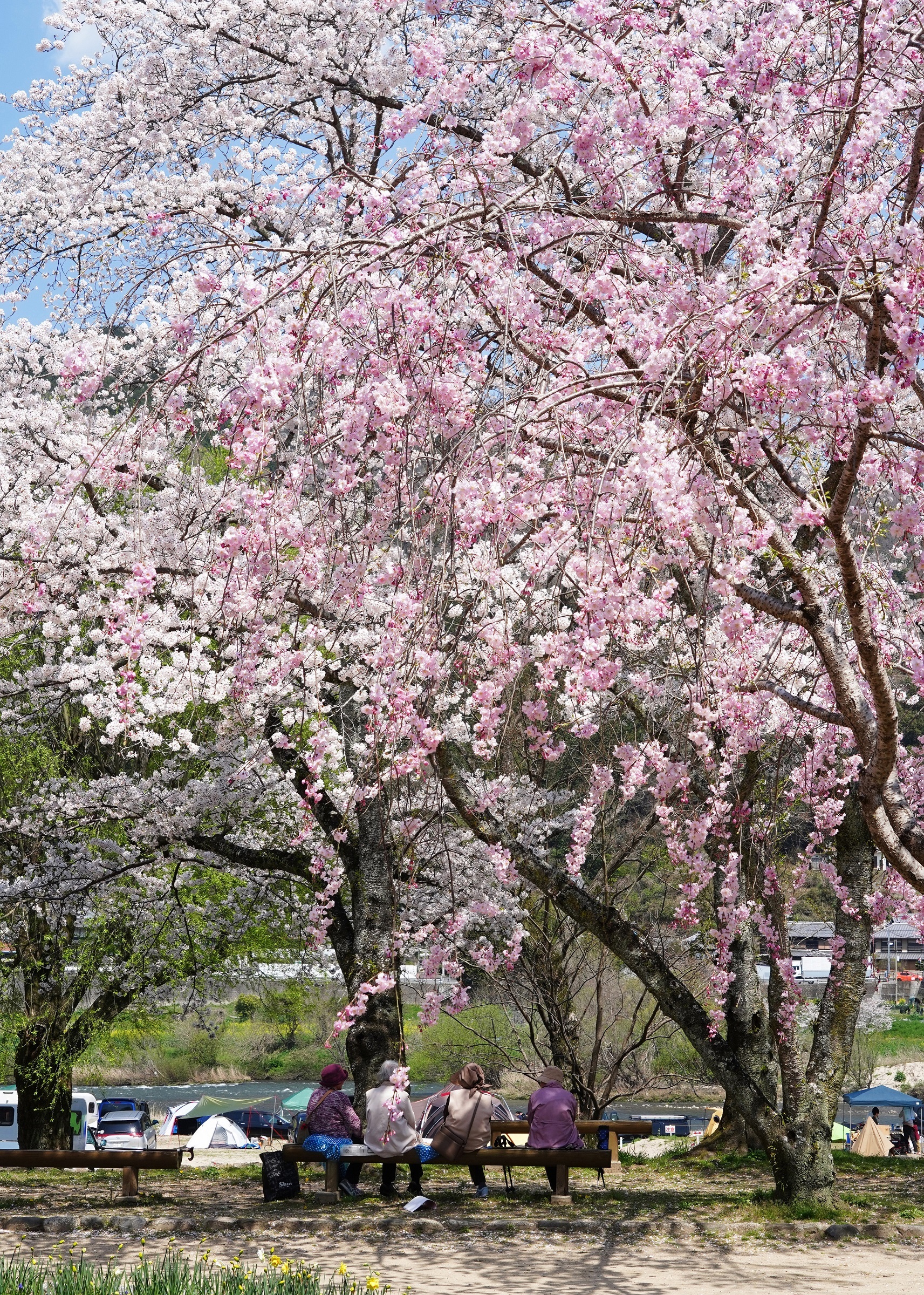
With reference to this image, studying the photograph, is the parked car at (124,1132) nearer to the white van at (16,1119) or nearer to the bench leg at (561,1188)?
the white van at (16,1119)

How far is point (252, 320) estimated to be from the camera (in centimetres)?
434

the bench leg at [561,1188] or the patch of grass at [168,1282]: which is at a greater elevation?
the patch of grass at [168,1282]

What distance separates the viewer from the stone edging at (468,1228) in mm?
6047

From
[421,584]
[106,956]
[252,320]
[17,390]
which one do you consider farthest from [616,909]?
[106,956]

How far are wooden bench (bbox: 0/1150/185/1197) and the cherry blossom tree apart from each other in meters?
2.06

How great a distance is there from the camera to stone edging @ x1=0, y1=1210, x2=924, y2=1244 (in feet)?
19.8

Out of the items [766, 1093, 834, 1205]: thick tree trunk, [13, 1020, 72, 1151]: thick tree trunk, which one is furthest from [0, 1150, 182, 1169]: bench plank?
[13, 1020, 72, 1151]: thick tree trunk

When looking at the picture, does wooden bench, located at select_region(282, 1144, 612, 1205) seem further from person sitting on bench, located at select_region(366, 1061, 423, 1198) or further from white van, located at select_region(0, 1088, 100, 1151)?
white van, located at select_region(0, 1088, 100, 1151)

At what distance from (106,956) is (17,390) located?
23.5 feet

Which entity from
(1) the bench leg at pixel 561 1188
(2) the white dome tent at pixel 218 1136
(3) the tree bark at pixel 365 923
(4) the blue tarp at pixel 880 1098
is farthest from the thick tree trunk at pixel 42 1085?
(4) the blue tarp at pixel 880 1098

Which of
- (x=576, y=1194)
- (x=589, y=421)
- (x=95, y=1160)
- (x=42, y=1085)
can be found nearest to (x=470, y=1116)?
(x=576, y=1194)

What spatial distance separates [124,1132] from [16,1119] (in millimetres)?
1857

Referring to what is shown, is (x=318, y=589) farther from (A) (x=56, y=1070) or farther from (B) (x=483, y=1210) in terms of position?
(A) (x=56, y=1070)

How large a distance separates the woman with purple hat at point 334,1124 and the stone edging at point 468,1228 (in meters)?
0.56
